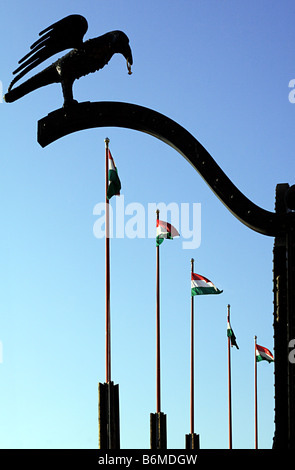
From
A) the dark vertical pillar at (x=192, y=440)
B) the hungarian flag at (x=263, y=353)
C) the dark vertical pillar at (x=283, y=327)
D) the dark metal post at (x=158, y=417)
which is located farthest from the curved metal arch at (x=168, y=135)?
the hungarian flag at (x=263, y=353)

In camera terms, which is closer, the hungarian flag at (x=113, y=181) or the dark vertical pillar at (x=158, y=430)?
the hungarian flag at (x=113, y=181)

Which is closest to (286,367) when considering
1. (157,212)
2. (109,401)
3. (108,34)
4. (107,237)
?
(108,34)

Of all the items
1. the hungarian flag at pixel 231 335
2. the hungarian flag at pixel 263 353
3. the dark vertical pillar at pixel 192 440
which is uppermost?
the hungarian flag at pixel 231 335

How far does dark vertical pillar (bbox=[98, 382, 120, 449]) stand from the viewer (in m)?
16.4

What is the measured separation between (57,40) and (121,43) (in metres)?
0.45

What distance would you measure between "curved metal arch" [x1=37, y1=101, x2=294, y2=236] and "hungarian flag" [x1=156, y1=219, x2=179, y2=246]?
19.2 metres

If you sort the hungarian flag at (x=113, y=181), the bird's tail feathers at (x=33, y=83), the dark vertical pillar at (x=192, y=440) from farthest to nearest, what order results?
the dark vertical pillar at (x=192, y=440)
the hungarian flag at (x=113, y=181)
the bird's tail feathers at (x=33, y=83)

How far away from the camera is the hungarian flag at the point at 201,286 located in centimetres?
2583

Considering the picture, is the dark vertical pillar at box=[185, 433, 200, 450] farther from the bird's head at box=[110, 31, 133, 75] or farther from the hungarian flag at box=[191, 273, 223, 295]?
the bird's head at box=[110, 31, 133, 75]

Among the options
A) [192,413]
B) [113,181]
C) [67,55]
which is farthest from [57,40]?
[192,413]

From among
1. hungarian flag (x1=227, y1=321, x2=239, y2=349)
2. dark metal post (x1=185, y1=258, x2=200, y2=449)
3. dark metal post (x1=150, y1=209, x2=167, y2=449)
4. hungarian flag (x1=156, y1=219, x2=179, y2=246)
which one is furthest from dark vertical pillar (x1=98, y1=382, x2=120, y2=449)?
hungarian flag (x1=227, y1=321, x2=239, y2=349)

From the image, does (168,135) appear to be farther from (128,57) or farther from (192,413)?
(192,413)

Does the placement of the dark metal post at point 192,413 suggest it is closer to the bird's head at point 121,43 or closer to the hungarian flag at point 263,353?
the hungarian flag at point 263,353
